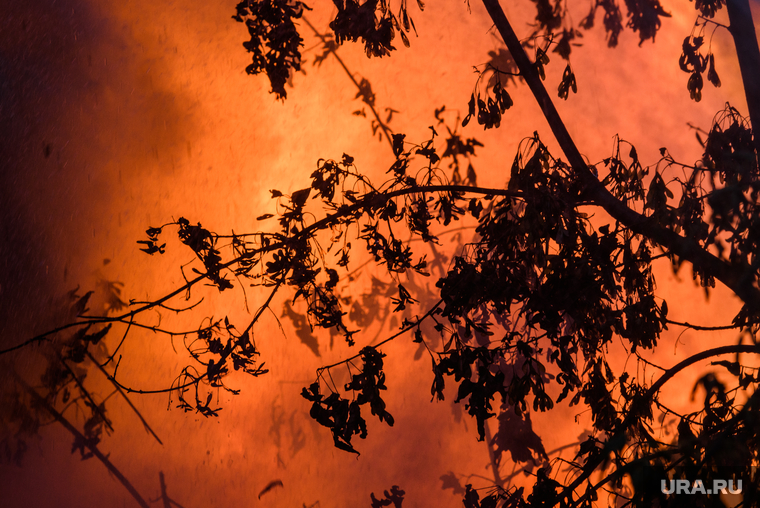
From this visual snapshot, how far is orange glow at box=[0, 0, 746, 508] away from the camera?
4.99ft

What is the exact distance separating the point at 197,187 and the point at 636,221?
1.32m

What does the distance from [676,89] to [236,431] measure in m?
2.17

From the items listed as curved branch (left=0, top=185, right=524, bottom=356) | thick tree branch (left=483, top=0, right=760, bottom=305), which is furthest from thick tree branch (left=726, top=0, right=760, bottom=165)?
curved branch (left=0, top=185, right=524, bottom=356)

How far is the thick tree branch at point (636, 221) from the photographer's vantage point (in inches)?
51.0

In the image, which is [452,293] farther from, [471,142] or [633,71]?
[633,71]

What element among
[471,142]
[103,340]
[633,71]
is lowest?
[103,340]

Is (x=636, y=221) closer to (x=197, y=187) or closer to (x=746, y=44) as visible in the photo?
(x=746, y=44)

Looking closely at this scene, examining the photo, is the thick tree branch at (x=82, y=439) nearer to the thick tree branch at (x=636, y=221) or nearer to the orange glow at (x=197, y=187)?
the orange glow at (x=197, y=187)

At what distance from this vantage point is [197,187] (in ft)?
5.52

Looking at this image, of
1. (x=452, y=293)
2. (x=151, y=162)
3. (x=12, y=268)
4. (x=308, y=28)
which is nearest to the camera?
(x=452, y=293)

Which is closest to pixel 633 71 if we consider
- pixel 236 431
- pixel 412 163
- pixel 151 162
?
pixel 412 163

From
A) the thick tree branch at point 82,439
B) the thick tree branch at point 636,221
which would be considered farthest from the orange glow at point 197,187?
the thick tree branch at point 636,221

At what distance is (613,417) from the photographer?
1.50 m

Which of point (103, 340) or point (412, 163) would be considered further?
point (412, 163)
